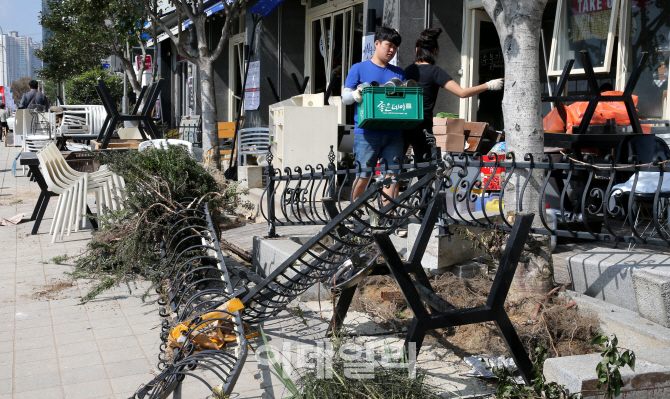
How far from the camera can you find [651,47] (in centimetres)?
684

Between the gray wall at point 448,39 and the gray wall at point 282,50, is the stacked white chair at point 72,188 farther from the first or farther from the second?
the gray wall at point 282,50

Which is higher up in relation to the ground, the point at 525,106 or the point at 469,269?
the point at 525,106

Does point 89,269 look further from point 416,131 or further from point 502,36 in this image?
point 502,36

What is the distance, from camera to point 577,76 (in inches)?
300

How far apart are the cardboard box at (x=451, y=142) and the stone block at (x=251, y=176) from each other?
3.02m

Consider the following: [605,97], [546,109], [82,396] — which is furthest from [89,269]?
[546,109]

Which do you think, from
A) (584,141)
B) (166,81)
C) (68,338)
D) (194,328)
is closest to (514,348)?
(194,328)

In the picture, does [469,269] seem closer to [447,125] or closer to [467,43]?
[447,125]

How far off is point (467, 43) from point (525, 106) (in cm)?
495

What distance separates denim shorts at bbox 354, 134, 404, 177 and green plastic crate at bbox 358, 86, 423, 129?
215mm

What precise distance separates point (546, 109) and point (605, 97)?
2.25 meters

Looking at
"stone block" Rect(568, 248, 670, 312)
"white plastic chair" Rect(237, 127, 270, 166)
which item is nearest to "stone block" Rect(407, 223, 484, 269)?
"stone block" Rect(568, 248, 670, 312)

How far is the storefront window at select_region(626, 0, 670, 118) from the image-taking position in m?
6.69

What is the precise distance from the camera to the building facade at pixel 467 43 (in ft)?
22.7
